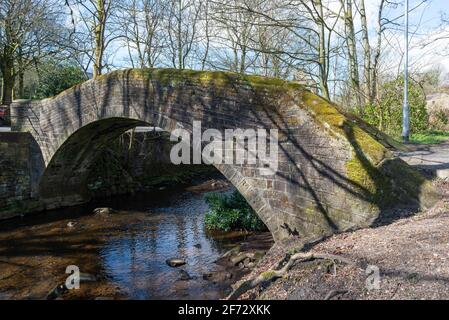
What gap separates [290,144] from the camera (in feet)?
21.4

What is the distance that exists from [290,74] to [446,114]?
7627 millimetres

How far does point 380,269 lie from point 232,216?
6.58 meters

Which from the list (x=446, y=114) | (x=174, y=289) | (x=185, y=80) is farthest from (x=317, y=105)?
(x=446, y=114)

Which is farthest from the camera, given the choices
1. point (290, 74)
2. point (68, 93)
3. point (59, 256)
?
point (290, 74)

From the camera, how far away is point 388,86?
52.2ft

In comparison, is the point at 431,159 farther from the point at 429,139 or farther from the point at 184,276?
the point at 184,276

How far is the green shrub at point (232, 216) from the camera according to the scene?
32.8ft

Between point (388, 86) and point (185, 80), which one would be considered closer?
point (185, 80)

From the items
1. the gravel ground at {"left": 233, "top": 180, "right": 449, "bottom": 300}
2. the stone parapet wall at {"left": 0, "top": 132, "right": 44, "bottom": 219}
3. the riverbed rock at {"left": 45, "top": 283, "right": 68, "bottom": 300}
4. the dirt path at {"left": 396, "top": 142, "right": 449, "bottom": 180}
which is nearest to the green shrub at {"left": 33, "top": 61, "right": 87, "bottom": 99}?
the stone parapet wall at {"left": 0, "top": 132, "right": 44, "bottom": 219}

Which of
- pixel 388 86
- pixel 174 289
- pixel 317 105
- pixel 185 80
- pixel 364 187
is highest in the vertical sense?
pixel 388 86

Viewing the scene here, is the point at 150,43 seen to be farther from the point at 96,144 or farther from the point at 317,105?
the point at 317,105

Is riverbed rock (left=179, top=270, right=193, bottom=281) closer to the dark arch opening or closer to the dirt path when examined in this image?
the dirt path

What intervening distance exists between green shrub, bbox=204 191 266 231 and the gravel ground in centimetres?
496

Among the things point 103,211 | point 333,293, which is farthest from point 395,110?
point 333,293
